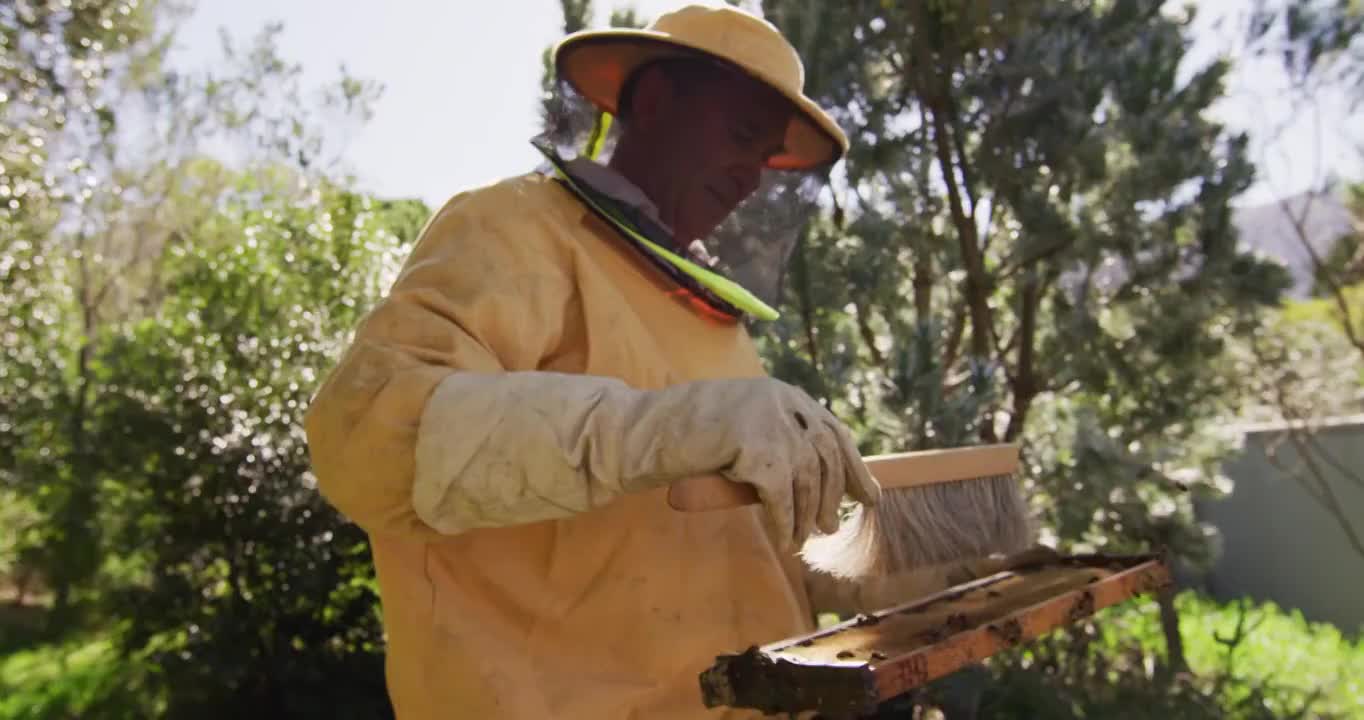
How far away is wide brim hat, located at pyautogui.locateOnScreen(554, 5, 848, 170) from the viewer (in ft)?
5.16

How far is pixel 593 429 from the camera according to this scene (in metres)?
1.04

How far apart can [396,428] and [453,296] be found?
0.74 ft

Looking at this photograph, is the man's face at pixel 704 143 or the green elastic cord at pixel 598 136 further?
the green elastic cord at pixel 598 136

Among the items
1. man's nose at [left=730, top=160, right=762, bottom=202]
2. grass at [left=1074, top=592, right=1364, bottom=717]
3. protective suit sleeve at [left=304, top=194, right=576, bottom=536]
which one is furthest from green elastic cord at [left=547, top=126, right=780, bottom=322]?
grass at [left=1074, top=592, right=1364, bottom=717]

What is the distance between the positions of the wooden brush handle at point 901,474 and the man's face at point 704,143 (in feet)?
1.76

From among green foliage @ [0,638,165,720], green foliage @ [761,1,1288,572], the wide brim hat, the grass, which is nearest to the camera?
the wide brim hat

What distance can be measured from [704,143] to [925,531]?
2.52 feet

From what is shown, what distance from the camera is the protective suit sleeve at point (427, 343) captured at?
1104 mm

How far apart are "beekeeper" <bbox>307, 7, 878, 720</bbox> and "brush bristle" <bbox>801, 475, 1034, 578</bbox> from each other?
0.38ft

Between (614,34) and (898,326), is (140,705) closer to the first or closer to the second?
(898,326)

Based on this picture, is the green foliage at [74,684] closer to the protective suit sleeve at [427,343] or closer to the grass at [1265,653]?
the protective suit sleeve at [427,343]

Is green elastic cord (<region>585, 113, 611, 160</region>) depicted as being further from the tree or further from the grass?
the grass

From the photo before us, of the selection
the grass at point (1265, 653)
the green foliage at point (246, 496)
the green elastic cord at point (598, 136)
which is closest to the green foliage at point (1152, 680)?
the grass at point (1265, 653)

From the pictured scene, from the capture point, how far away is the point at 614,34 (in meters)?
1.63
